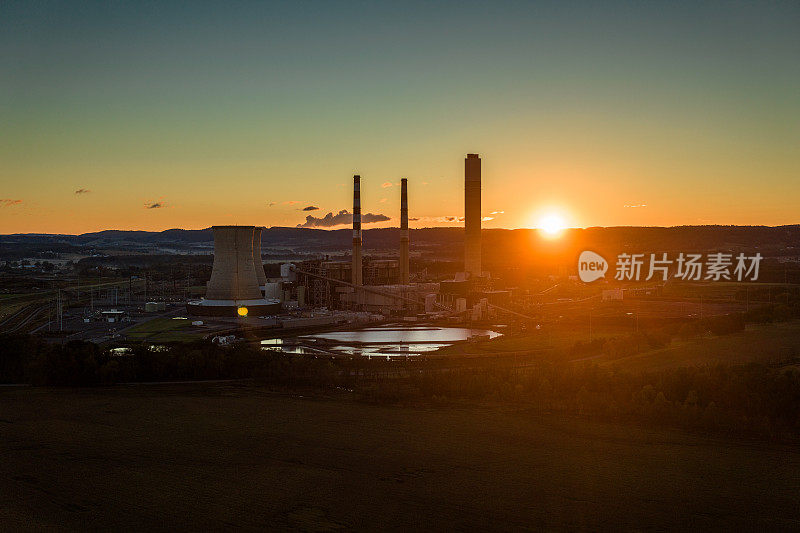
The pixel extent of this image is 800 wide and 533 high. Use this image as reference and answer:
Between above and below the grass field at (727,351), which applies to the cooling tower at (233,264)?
above

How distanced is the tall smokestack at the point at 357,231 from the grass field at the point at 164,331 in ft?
36.3

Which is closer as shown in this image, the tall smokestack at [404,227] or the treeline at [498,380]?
the treeline at [498,380]

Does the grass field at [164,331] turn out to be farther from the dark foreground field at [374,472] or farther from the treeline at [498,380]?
the dark foreground field at [374,472]

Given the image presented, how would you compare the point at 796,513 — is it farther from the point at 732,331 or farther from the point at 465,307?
the point at 465,307

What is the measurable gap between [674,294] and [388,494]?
38.5 meters

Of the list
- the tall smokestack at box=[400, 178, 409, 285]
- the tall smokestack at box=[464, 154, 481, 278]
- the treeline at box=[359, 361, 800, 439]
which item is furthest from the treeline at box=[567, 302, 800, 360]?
the tall smokestack at box=[400, 178, 409, 285]

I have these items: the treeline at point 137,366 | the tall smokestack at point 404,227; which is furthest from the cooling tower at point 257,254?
the treeline at point 137,366

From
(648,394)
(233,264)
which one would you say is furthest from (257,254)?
(648,394)

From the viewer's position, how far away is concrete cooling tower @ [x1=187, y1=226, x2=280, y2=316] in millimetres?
33500

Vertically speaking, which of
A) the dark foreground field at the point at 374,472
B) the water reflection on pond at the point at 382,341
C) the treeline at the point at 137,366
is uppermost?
the treeline at the point at 137,366

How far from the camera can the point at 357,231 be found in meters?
40.8

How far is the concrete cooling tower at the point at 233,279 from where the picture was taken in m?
33.5

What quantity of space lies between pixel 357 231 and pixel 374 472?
1296 inches

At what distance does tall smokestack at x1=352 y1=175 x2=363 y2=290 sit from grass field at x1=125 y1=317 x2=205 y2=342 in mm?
11058
